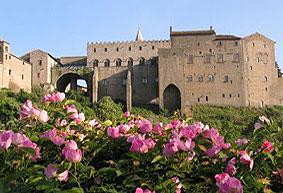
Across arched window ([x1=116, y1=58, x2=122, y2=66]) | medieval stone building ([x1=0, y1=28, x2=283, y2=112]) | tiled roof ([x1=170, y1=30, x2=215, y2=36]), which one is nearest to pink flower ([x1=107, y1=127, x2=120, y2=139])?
→ medieval stone building ([x1=0, y1=28, x2=283, y2=112])

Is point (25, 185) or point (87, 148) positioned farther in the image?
point (87, 148)

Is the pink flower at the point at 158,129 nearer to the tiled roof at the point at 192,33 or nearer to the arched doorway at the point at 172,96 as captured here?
the arched doorway at the point at 172,96

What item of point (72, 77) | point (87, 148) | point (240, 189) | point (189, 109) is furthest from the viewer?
point (72, 77)

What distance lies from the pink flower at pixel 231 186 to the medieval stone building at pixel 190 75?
176ft

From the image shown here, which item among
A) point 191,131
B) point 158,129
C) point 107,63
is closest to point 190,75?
point 107,63

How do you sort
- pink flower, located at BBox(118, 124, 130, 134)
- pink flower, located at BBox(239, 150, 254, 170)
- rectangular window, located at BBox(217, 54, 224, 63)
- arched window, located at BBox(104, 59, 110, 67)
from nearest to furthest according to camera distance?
pink flower, located at BBox(239, 150, 254, 170), pink flower, located at BBox(118, 124, 130, 134), rectangular window, located at BBox(217, 54, 224, 63), arched window, located at BBox(104, 59, 110, 67)

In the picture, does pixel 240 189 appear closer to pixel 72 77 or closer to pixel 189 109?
pixel 189 109

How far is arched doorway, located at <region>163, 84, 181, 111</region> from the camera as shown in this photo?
191 ft

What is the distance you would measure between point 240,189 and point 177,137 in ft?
2.86

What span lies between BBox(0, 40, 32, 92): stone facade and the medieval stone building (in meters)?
1.30

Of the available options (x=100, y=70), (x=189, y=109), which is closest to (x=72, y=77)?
(x=100, y=70)

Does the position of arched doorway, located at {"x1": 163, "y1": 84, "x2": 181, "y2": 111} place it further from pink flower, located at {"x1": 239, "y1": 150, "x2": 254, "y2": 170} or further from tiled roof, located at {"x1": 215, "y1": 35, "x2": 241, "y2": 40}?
pink flower, located at {"x1": 239, "y1": 150, "x2": 254, "y2": 170}

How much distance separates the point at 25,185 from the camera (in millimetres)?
3549

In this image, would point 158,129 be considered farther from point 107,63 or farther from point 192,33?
point 107,63
